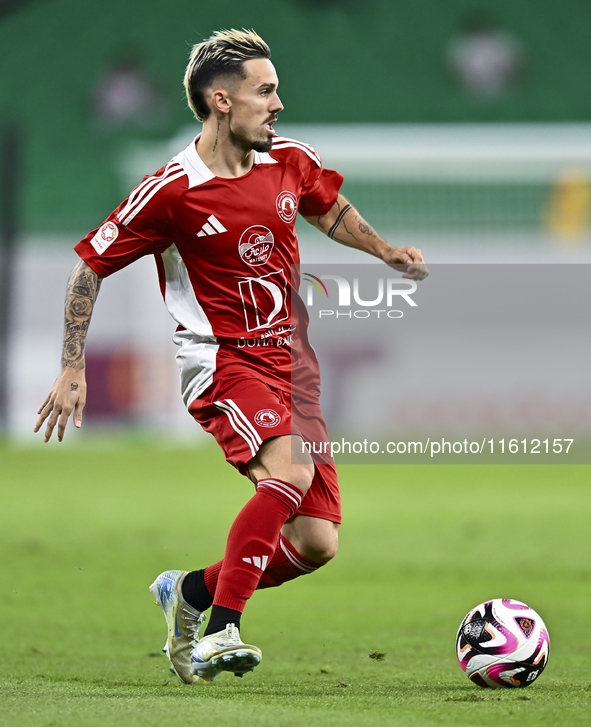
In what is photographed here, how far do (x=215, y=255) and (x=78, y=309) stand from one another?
547mm

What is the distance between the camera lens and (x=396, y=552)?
8859mm

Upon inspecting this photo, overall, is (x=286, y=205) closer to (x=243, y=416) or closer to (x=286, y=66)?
(x=243, y=416)

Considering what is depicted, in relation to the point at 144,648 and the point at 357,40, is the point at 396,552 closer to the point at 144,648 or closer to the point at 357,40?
the point at 144,648

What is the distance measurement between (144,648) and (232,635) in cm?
183

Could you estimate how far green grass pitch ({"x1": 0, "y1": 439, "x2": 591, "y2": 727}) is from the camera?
3588mm

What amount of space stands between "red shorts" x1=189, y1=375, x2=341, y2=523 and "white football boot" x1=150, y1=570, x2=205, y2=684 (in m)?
0.61

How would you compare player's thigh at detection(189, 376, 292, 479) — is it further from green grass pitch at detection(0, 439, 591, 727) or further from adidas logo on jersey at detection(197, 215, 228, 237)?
green grass pitch at detection(0, 439, 591, 727)

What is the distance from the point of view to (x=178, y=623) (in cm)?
441

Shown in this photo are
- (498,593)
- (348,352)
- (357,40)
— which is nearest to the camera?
(498,593)

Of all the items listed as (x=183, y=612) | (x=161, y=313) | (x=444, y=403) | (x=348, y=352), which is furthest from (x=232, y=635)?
(x=161, y=313)

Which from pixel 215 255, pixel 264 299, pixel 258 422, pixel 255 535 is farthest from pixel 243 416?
pixel 215 255

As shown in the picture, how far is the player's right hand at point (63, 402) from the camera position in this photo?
3920 millimetres
